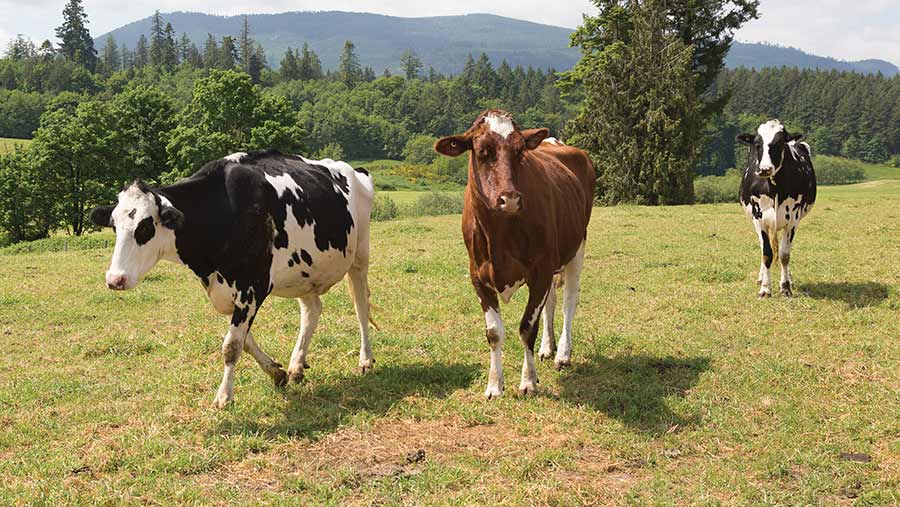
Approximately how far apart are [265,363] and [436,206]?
33016 mm

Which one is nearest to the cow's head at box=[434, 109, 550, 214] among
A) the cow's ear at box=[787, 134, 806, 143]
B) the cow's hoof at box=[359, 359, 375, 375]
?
the cow's hoof at box=[359, 359, 375, 375]

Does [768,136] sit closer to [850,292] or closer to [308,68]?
[850,292]

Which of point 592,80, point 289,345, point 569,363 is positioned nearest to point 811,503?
point 569,363

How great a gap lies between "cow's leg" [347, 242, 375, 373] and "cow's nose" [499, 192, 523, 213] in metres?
2.54

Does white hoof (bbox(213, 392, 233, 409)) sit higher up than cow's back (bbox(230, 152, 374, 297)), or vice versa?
cow's back (bbox(230, 152, 374, 297))

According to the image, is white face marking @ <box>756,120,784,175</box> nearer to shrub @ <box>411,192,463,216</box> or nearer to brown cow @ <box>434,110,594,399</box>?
brown cow @ <box>434,110,594,399</box>

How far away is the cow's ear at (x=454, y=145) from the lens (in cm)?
655

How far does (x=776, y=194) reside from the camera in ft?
37.7

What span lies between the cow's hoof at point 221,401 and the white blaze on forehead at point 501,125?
3496 mm

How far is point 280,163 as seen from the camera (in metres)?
7.41

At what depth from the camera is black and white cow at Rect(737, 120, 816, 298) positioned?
1126 cm

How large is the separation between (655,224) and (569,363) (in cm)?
1655

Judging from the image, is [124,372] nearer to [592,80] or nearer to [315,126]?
[592,80]

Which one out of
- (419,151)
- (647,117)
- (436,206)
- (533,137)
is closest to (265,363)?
(533,137)
